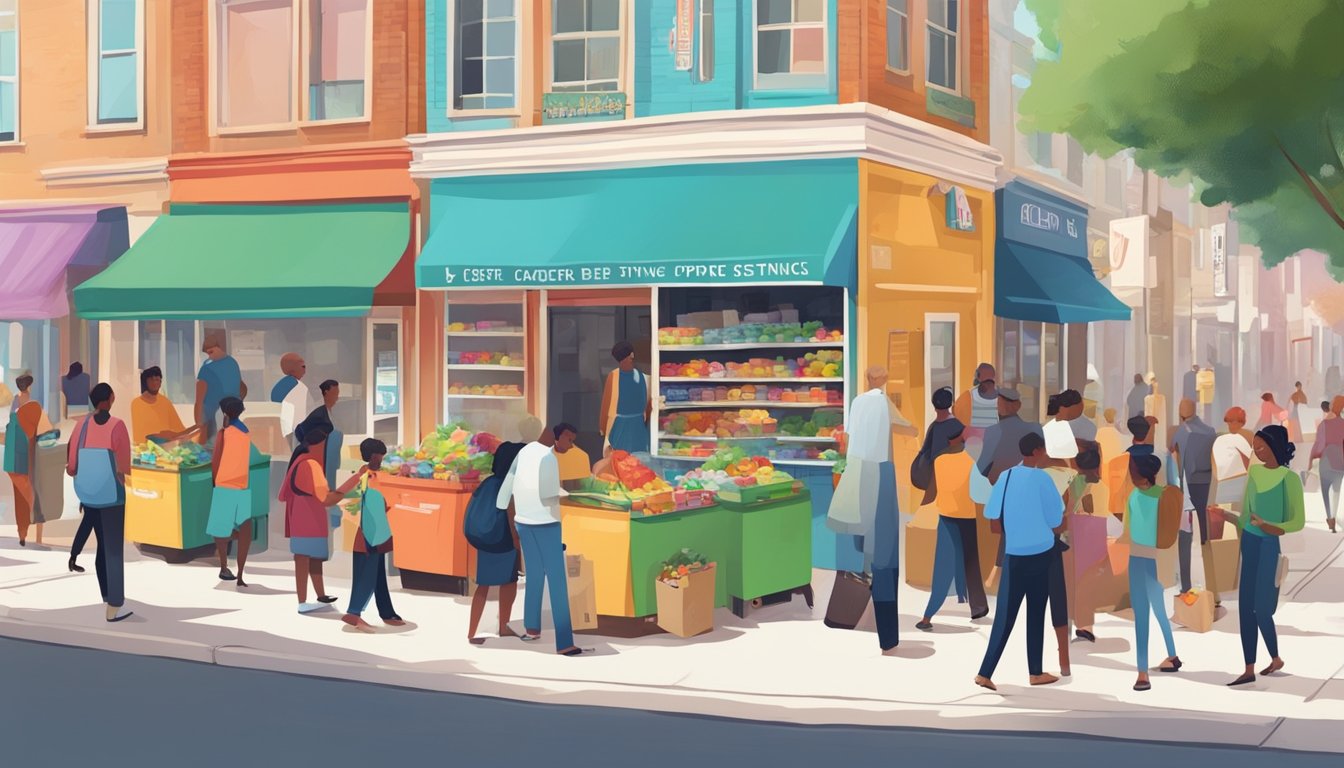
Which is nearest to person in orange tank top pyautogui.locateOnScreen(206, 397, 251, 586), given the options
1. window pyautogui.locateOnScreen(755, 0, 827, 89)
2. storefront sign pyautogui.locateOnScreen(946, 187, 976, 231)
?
window pyautogui.locateOnScreen(755, 0, 827, 89)

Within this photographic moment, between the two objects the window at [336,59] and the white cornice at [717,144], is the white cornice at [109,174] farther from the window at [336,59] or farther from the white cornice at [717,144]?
the white cornice at [717,144]

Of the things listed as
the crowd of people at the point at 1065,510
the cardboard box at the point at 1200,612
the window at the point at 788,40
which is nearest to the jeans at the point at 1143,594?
the crowd of people at the point at 1065,510

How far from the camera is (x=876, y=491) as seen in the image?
1207 cm

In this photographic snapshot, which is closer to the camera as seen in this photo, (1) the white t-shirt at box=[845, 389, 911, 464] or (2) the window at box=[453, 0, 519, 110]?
(1) the white t-shirt at box=[845, 389, 911, 464]

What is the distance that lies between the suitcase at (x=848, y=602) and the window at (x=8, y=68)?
1760cm

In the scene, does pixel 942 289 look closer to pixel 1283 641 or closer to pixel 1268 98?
pixel 1268 98

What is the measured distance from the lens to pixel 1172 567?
15039 mm

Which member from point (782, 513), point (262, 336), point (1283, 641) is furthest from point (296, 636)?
point (262, 336)

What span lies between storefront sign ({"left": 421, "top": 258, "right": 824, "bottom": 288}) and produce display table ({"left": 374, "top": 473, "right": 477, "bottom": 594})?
4.42 metres

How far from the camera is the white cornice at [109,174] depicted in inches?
902

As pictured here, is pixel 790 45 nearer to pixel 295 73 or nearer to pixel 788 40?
pixel 788 40

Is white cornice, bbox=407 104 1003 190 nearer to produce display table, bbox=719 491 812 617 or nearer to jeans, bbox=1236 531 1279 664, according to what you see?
produce display table, bbox=719 491 812 617

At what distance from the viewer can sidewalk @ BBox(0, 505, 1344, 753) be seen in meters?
9.75

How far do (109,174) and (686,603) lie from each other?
49.4 feet
